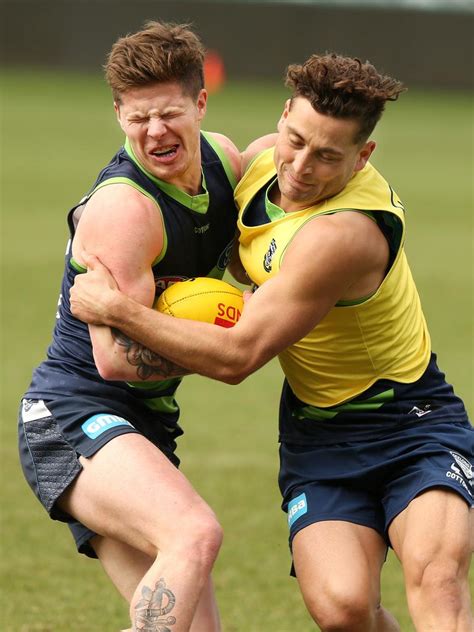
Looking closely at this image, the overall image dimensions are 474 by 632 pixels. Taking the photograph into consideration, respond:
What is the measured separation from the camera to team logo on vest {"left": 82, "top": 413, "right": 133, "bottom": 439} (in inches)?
211

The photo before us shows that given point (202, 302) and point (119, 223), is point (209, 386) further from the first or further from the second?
point (119, 223)

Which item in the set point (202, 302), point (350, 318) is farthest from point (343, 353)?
point (202, 302)

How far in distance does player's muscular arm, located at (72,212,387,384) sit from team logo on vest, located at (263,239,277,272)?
0.70 ft

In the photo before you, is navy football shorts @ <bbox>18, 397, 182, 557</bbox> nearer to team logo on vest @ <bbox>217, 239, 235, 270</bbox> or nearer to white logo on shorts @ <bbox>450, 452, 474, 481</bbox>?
team logo on vest @ <bbox>217, 239, 235, 270</bbox>

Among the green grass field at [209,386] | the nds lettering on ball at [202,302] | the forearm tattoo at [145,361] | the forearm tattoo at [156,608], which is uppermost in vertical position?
the nds lettering on ball at [202,302]

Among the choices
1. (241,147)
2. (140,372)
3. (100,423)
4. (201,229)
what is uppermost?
(201,229)

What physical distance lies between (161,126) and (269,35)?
119ft

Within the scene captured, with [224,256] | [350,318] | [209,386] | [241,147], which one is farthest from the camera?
[241,147]

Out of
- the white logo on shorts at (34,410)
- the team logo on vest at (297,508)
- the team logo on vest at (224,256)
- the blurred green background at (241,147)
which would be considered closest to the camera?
the white logo on shorts at (34,410)

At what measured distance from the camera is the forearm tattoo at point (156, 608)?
4871mm

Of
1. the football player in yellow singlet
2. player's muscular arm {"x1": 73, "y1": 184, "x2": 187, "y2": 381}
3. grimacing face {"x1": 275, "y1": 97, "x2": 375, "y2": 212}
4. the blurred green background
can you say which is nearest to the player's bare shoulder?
player's muscular arm {"x1": 73, "y1": 184, "x2": 187, "y2": 381}

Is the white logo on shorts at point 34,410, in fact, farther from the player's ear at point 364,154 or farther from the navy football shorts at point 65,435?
the player's ear at point 364,154

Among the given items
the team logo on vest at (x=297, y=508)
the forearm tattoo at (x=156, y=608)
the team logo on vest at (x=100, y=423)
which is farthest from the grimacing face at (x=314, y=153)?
the forearm tattoo at (x=156, y=608)

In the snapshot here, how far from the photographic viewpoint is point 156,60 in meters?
5.36
